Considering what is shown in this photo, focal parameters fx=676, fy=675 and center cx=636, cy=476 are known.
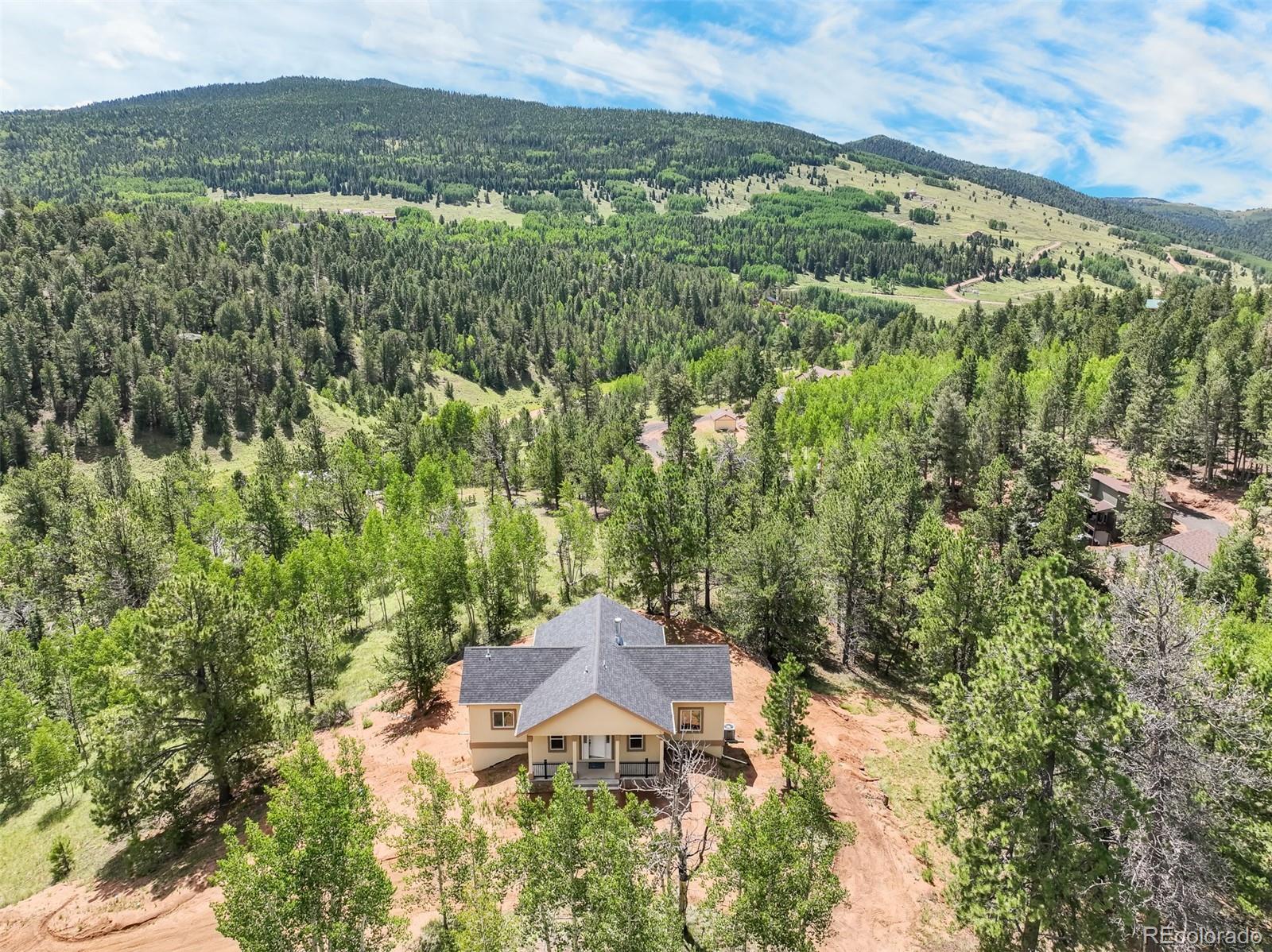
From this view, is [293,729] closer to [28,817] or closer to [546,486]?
[28,817]

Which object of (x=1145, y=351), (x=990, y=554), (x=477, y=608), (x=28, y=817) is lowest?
(x=28, y=817)

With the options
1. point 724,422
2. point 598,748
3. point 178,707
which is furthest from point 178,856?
point 724,422

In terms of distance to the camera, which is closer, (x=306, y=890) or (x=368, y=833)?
(x=306, y=890)

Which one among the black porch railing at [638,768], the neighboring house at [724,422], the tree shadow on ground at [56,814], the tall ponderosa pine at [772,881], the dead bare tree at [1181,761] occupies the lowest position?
the tree shadow on ground at [56,814]

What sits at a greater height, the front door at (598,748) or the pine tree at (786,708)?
the pine tree at (786,708)

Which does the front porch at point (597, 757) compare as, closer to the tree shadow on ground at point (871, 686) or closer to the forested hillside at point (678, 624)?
the forested hillside at point (678, 624)

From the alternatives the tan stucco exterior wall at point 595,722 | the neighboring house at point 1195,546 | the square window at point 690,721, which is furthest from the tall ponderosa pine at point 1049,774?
the neighboring house at point 1195,546

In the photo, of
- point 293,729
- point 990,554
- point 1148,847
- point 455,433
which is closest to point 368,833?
point 293,729
